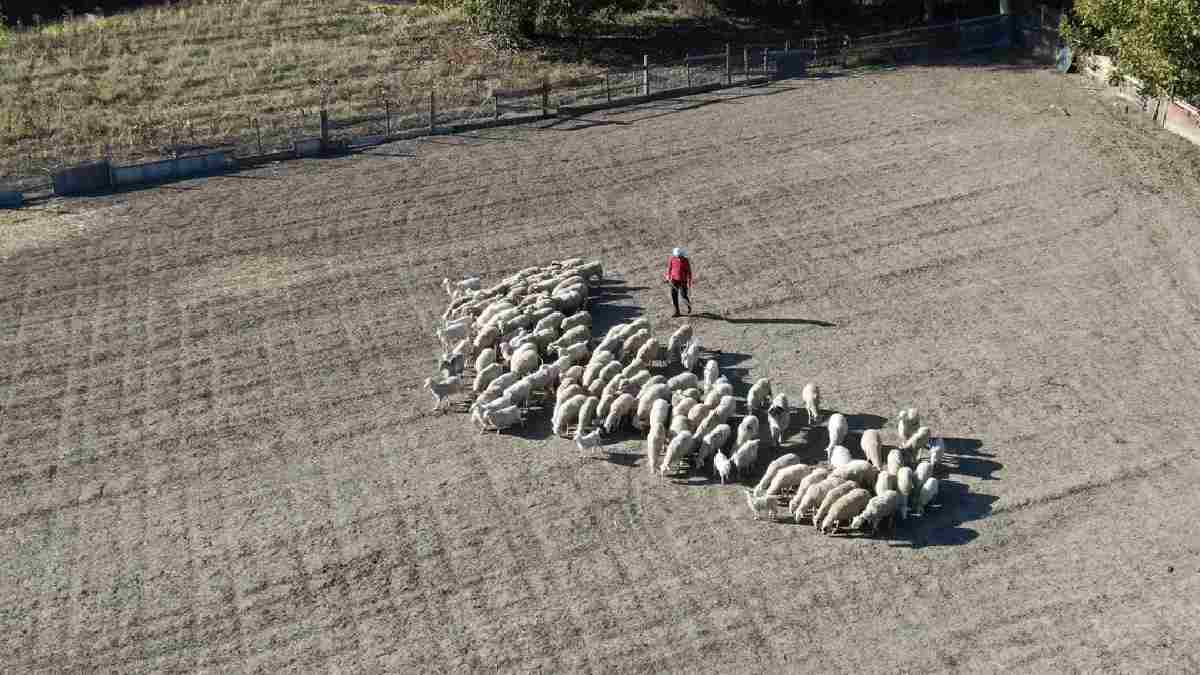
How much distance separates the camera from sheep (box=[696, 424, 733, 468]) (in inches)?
810

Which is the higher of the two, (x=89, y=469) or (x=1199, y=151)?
(x=1199, y=151)

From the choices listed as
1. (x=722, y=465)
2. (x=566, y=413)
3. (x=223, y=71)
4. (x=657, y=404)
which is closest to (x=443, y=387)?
(x=566, y=413)

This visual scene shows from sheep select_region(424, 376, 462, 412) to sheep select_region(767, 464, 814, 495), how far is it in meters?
6.17

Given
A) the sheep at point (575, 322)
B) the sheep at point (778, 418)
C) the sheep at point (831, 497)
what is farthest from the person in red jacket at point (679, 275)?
the sheep at point (831, 497)

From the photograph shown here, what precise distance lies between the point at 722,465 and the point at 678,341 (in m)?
4.63

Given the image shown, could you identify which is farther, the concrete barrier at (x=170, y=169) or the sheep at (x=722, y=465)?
the concrete barrier at (x=170, y=169)

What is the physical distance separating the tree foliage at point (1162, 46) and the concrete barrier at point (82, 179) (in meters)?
27.8

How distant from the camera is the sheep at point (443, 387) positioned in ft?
74.9

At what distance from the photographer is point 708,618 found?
17312 millimetres

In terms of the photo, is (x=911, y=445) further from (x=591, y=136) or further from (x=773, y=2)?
(x=773, y=2)

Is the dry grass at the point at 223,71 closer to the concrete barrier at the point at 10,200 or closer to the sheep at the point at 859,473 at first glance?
the concrete barrier at the point at 10,200

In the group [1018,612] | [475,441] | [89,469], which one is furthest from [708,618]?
[89,469]

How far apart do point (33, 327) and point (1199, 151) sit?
1122 inches

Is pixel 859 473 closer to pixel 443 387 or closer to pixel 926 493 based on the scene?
pixel 926 493
